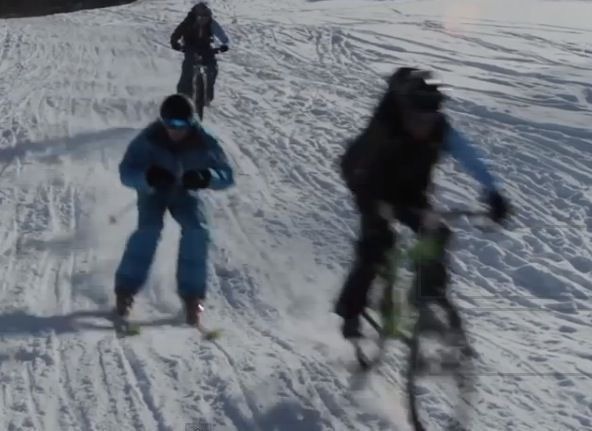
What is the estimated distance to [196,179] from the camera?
23.7 feet

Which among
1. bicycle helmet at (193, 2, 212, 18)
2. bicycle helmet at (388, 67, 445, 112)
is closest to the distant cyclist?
bicycle helmet at (193, 2, 212, 18)

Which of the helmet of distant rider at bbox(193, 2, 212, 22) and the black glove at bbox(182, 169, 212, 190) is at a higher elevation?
the black glove at bbox(182, 169, 212, 190)

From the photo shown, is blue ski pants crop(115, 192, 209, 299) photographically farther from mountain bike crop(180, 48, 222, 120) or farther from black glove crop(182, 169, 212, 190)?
mountain bike crop(180, 48, 222, 120)

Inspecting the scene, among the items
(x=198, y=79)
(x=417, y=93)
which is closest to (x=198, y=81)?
(x=198, y=79)

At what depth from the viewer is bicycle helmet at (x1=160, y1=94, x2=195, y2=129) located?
727cm

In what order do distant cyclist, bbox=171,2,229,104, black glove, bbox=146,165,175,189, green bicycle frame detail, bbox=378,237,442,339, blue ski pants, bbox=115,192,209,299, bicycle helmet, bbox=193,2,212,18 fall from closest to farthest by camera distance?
green bicycle frame detail, bbox=378,237,442,339 → black glove, bbox=146,165,175,189 → blue ski pants, bbox=115,192,209,299 → bicycle helmet, bbox=193,2,212,18 → distant cyclist, bbox=171,2,229,104

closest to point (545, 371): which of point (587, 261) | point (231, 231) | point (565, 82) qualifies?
point (587, 261)

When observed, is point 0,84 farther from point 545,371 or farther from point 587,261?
point 545,371

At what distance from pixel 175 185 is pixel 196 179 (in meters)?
0.26

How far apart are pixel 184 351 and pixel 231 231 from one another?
335 centimetres

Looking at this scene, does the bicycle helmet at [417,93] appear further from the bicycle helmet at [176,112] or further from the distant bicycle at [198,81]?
the distant bicycle at [198,81]

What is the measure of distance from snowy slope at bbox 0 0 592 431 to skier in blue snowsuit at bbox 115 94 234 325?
0.32 m

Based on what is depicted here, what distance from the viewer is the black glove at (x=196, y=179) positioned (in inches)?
284

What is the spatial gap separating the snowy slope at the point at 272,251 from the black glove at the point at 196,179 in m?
0.96
